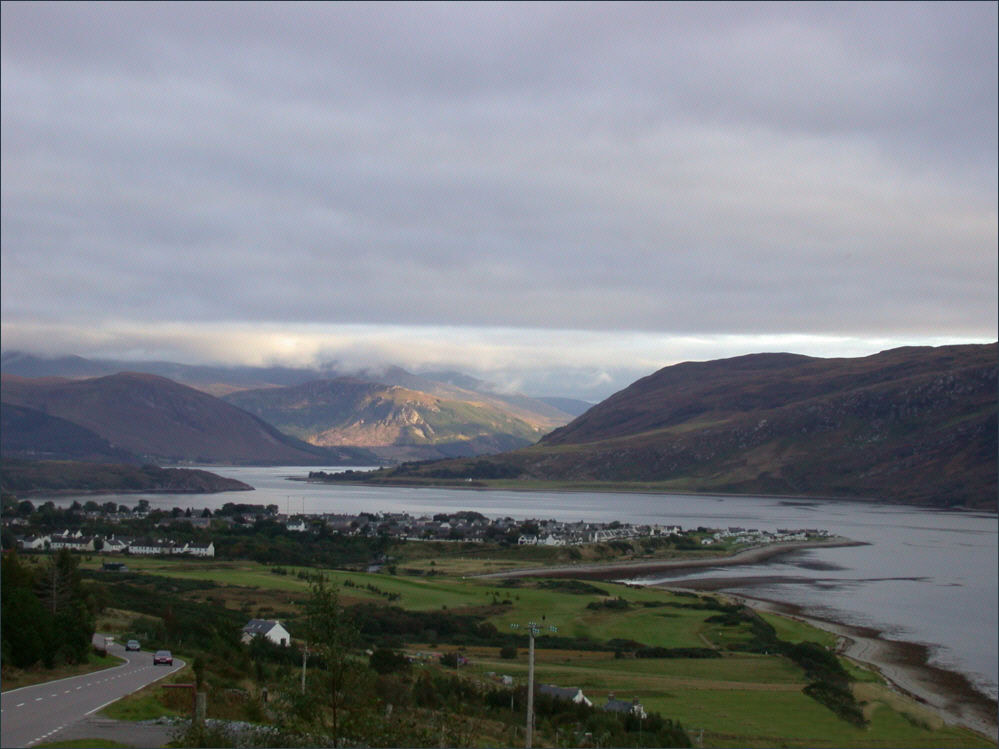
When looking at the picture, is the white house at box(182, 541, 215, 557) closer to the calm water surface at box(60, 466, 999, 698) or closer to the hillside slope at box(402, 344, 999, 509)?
the calm water surface at box(60, 466, 999, 698)

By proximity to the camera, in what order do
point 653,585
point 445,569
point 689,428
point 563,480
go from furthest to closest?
point 689,428, point 563,480, point 445,569, point 653,585

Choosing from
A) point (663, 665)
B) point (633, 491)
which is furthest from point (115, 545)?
point (633, 491)

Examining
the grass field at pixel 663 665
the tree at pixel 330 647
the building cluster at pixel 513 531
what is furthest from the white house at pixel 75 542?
the tree at pixel 330 647

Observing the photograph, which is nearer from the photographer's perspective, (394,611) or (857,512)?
(394,611)

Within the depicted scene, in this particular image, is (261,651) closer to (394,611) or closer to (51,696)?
(51,696)

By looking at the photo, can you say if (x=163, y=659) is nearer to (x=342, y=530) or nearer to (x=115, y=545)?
(x=115, y=545)

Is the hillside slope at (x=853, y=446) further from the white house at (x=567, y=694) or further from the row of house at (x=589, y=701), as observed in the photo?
the white house at (x=567, y=694)

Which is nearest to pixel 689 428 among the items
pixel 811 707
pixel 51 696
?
pixel 811 707

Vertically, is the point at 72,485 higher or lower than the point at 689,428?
lower
